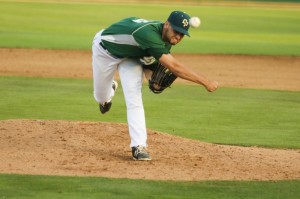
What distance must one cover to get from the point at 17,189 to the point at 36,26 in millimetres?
22638

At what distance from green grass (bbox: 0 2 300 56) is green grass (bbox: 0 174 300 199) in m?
14.9

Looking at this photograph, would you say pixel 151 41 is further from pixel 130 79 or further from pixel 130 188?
pixel 130 188

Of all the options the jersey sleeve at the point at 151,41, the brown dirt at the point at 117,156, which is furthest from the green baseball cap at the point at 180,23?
the brown dirt at the point at 117,156

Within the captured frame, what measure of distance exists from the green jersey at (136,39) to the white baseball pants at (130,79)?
0.34 ft

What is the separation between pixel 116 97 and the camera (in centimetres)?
1410

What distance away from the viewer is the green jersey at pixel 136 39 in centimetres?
793

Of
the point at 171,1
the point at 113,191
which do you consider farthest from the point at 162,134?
the point at 171,1

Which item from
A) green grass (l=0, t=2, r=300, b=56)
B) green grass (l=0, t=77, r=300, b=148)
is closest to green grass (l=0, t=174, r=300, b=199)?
green grass (l=0, t=77, r=300, b=148)

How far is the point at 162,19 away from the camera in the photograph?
30.8 metres

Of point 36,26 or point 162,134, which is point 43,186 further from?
point 36,26

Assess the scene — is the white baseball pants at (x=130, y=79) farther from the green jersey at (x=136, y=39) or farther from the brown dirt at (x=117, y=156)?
the brown dirt at (x=117, y=156)

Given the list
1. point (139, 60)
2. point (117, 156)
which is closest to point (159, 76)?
point (139, 60)

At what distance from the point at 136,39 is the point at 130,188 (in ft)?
5.34

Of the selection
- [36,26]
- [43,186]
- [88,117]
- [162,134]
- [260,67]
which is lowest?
[36,26]
